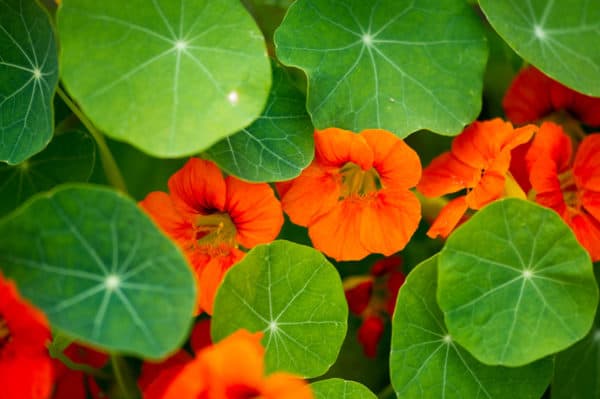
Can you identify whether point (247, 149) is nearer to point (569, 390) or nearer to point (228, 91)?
point (228, 91)

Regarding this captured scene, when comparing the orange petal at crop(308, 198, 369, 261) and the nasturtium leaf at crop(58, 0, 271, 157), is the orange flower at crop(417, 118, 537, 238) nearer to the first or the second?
the orange petal at crop(308, 198, 369, 261)

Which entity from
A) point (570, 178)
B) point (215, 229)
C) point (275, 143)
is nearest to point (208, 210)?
point (215, 229)

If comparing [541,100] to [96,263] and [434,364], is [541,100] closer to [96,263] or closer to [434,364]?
[434,364]

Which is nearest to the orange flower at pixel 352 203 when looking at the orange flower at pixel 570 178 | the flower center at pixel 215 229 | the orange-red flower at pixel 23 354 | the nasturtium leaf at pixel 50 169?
the flower center at pixel 215 229

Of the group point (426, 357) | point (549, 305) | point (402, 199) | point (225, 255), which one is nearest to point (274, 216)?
point (225, 255)

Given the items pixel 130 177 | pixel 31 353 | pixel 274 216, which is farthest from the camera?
pixel 130 177

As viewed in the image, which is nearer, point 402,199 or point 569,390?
point 402,199

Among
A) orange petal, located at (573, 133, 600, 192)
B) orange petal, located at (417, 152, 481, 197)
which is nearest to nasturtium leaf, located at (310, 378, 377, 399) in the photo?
orange petal, located at (417, 152, 481, 197)

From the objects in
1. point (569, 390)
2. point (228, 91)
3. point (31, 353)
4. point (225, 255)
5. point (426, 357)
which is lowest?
point (569, 390)

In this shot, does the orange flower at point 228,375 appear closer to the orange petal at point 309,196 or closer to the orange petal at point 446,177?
the orange petal at point 309,196
